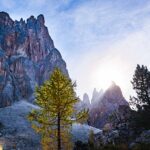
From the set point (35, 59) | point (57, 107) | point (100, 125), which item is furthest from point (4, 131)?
point (35, 59)

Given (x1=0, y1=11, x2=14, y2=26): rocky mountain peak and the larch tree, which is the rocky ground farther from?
(x1=0, y1=11, x2=14, y2=26): rocky mountain peak

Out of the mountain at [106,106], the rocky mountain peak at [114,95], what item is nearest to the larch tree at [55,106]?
the mountain at [106,106]

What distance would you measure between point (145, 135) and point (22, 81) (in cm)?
11681

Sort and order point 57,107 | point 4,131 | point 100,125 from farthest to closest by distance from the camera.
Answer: point 100,125
point 4,131
point 57,107

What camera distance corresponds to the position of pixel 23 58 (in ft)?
525

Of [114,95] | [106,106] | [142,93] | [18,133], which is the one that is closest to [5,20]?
[106,106]

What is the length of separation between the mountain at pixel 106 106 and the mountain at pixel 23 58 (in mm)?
31679

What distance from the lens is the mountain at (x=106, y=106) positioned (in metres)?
158

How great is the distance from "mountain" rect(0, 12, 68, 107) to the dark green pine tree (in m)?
93.5

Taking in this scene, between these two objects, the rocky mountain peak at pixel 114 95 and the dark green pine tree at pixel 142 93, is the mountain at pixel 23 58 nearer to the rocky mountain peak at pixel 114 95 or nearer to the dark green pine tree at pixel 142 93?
the rocky mountain peak at pixel 114 95

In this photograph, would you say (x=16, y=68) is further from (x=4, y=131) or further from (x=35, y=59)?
(x=4, y=131)

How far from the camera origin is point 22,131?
269 ft

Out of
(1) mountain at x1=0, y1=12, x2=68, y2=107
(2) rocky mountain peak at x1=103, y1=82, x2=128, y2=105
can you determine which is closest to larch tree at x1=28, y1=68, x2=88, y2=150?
(1) mountain at x1=0, y1=12, x2=68, y2=107

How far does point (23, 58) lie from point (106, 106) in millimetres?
52193
